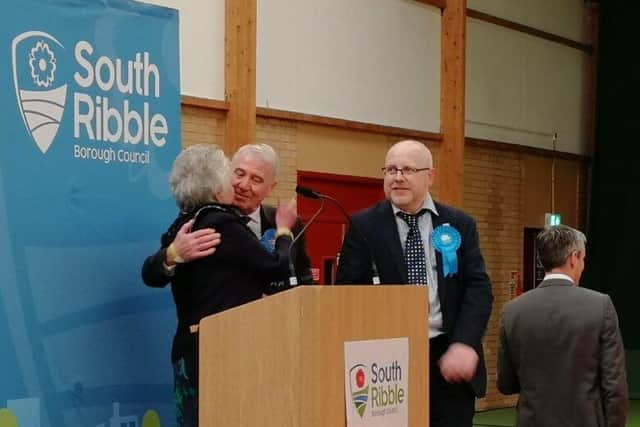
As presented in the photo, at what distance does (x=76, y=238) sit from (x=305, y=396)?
6.15ft

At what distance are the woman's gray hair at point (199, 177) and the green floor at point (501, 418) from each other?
6.55 metres

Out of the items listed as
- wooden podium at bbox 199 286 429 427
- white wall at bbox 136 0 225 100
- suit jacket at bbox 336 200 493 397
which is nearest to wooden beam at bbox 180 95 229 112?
white wall at bbox 136 0 225 100

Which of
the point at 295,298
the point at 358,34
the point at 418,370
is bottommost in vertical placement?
the point at 418,370

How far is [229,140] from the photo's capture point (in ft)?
29.1

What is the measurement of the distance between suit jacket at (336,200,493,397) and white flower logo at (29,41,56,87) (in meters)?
1.32

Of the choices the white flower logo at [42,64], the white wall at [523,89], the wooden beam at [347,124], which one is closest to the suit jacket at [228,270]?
the white flower logo at [42,64]

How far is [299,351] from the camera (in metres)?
3.16

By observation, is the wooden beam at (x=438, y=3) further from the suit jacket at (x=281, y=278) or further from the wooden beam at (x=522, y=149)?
the suit jacket at (x=281, y=278)

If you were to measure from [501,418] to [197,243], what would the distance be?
775cm

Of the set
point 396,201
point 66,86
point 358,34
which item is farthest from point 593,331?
point 358,34

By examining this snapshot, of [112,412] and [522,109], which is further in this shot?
[522,109]

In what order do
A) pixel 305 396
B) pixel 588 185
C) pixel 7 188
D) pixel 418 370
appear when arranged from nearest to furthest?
pixel 305 396
pixel 418 370
pixel 7 188
pixel 588 185

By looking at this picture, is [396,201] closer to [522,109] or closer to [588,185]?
[522,109]

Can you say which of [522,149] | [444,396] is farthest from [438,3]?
[444,396]
